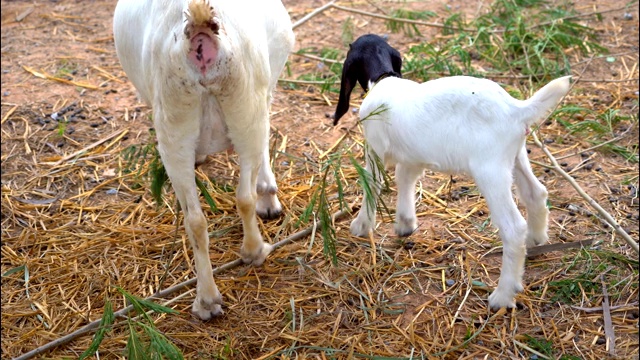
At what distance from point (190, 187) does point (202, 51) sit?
680 millimetres

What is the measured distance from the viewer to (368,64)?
3895 mm

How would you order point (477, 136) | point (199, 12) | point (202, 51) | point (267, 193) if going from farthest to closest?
1. point (267, 193)
2. point (477, 136)
3. point (202, 51)
4. point (199, 12)

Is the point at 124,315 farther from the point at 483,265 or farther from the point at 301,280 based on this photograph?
the point at 483,265

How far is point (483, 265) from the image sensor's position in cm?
380

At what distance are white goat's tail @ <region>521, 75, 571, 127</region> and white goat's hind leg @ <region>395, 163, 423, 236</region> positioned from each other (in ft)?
2.55

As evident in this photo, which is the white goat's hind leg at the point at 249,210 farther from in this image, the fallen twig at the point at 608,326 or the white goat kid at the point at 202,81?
the fallen twig at the point at 608,326

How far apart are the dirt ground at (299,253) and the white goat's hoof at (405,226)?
62mm

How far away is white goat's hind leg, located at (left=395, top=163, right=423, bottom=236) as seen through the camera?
3.88 meters

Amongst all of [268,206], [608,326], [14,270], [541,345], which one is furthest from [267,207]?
[608,326]

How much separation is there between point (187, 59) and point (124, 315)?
4.41 ft

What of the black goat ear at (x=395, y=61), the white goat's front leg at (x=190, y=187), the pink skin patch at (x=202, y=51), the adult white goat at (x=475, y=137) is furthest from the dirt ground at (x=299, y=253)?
the pink skin patch at (x=202, y=51)

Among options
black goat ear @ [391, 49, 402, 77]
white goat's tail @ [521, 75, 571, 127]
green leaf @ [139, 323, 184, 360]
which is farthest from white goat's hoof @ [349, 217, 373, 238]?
green leaf @ [139, 323, 184, 360]

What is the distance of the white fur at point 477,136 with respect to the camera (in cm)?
323

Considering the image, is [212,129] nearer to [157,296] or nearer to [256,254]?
[256,254]
